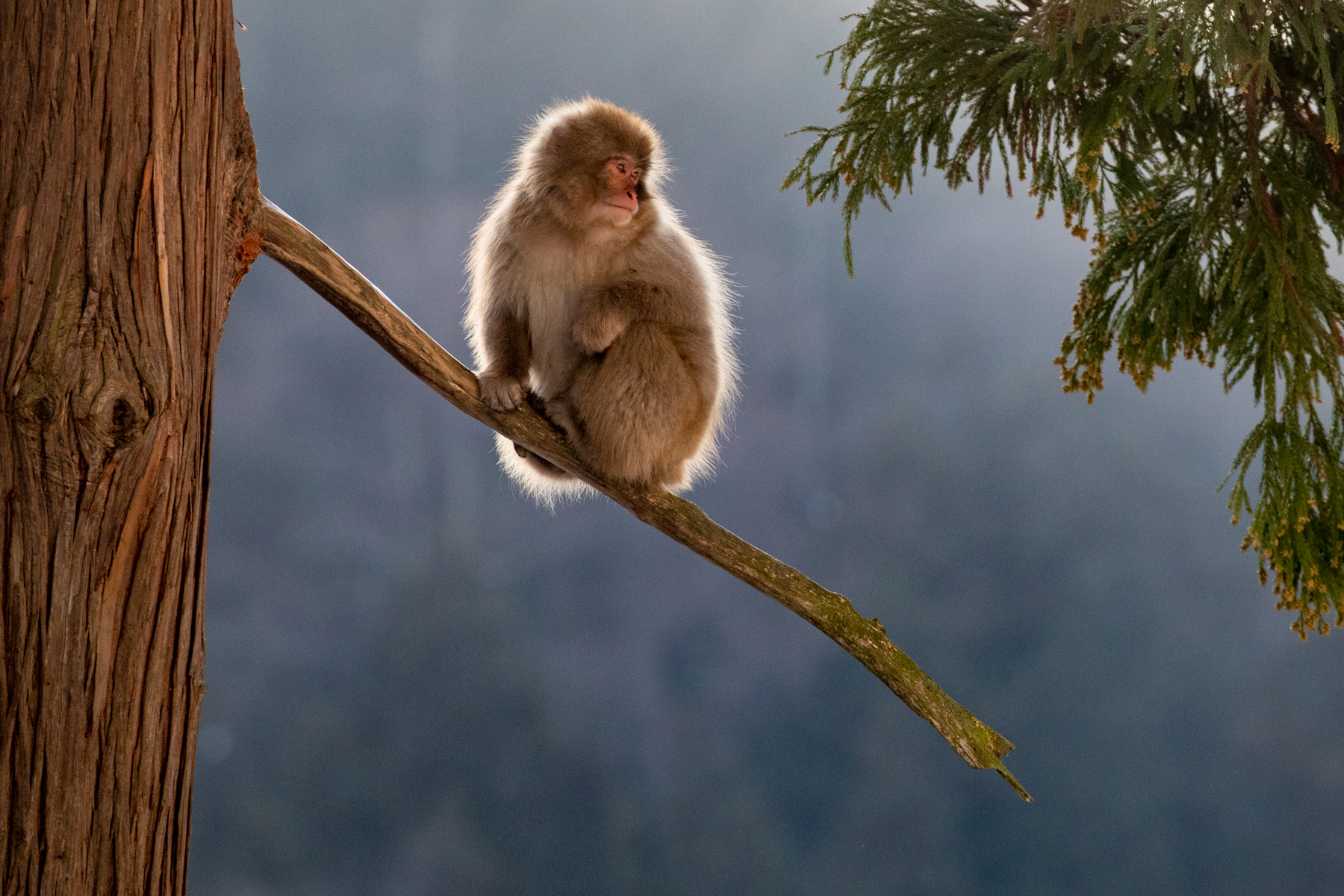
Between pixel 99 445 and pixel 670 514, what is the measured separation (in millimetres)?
1680

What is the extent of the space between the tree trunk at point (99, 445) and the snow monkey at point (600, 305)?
1.15 meters

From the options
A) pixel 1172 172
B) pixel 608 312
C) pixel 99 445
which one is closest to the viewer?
pixel 99 445

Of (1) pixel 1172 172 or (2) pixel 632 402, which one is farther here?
(1) pixel 1172 172

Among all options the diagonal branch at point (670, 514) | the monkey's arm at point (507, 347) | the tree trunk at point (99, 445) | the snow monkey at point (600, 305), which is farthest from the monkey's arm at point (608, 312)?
the tree trunk at point (99, 445)

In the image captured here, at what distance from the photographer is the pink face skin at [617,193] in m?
3.23

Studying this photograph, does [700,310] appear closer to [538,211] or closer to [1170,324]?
[538,211]

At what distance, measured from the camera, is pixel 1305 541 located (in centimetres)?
453

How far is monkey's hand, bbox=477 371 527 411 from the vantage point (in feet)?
10.5

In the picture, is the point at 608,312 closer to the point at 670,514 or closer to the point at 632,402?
the point at 632,402

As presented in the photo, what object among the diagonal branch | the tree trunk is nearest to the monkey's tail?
the diagonal branch

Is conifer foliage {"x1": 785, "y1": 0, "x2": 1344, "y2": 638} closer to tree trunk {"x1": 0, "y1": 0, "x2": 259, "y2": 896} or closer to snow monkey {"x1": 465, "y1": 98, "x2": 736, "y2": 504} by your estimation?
snow monkey {"x1": 465, "y1": 98, "x2": 736, "y2": 504}

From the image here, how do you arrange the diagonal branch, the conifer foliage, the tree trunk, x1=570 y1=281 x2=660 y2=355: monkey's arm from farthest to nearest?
the conifer foliage < x1=570 y1=281 x2=660 y2=355: monkey's arm < the diagonal branch < the tree trunk

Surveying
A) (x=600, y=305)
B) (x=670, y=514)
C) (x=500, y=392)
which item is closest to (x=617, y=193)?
(x=600, y=305)

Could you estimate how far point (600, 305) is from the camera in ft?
10.5
